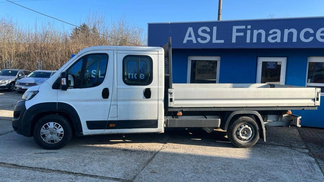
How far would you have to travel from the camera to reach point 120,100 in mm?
4734

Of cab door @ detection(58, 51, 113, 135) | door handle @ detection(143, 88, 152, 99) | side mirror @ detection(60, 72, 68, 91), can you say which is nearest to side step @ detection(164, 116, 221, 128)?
door handle @ detection(143, 88, 152, 99)

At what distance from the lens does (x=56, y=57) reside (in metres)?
22.7

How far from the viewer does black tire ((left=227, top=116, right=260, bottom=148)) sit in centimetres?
518

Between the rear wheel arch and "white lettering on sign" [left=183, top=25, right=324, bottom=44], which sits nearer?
the rear wheel arch

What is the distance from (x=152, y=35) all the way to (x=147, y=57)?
4070mm

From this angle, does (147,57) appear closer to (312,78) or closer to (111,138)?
(111,138)

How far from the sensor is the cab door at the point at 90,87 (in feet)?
15.2

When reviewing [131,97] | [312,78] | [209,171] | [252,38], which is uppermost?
[252,38]

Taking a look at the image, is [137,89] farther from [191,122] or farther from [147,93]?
[191,122]

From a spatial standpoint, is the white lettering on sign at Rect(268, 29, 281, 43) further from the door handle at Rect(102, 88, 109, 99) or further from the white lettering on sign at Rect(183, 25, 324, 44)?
the door handle at Rect(102, 88, 109, 99)

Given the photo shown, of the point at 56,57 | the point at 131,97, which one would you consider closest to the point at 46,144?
the point at 131,97

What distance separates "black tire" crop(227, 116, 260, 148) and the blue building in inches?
Answer: 131

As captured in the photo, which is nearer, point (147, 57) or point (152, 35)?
point (147, 57)

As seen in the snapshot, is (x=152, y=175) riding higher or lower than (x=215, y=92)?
lower
